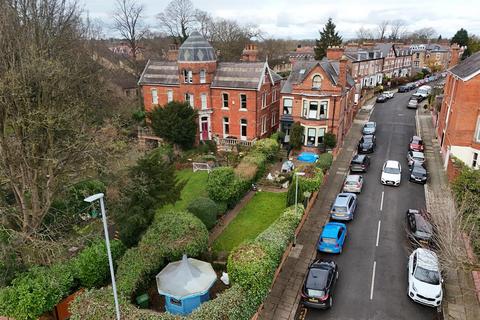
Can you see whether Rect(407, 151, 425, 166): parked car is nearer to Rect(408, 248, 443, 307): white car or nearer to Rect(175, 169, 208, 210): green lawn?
Rect(408, 248, 443, 307): white car

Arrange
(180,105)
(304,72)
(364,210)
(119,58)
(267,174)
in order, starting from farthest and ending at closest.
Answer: (119,58) < (304,72) < (180,105) < (267,174) < (364,210)

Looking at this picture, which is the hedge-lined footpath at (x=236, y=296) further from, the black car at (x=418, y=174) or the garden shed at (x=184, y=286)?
the black car at (x=418, y=174)

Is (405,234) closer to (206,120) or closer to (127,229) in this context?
(127,229)

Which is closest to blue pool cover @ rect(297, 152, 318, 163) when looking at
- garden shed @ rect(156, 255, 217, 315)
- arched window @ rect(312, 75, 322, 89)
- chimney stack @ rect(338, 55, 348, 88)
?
arched window @ rect(312, 75, 322, 89)

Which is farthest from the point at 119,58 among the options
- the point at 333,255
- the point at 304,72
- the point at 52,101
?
the point at 333,255

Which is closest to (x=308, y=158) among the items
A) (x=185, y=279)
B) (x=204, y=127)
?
(x=204, y=127)
